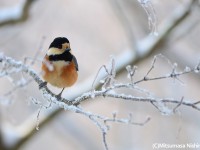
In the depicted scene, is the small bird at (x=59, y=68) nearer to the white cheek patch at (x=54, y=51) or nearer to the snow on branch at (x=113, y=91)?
the white cheek patch at (x=54, y=51)

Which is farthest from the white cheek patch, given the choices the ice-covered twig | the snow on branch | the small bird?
the ice-covered twig

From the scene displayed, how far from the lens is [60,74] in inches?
109

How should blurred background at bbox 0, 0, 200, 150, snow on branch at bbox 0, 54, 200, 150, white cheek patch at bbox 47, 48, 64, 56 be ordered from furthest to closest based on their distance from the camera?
blurred background at bbox 0, 0, 200, 150 → white cheek patch at bbox 47, 48, 64, 56 → snow on branch at bbox 0, 54, 200, 150

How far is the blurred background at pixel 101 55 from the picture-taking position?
4922 mm

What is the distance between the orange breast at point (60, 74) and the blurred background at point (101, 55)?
1.30m

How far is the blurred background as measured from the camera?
194 inches

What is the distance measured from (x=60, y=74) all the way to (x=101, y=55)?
15.0ft

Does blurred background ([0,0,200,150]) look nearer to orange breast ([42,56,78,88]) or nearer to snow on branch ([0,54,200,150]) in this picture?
orange breast ([42,56,78,88])

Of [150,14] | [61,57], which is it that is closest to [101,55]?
[61,57]

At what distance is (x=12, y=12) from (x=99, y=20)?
11.3ft

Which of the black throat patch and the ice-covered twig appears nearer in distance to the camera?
the ice-covered twig

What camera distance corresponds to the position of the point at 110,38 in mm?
7746

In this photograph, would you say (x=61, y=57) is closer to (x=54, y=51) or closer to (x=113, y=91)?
(x=54, y=51)

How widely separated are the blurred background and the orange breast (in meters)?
1.30
